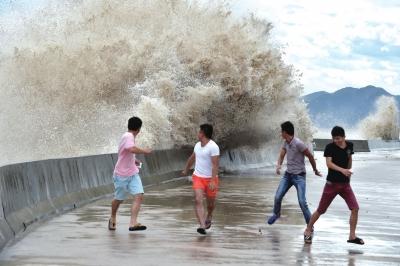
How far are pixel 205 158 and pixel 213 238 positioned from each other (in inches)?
54.7

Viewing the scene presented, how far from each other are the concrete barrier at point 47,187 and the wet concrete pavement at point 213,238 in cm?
27

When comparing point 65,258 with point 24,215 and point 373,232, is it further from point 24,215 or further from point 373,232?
point 373,232

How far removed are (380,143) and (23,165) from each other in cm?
6455

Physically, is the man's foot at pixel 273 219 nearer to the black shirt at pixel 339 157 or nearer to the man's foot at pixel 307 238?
the man's foot at pixel 307 238

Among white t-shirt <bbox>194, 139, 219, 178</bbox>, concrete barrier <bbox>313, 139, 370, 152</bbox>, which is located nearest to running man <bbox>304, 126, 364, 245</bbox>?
white t-shirt <bbox>194, 139, 219, 178</bbox>

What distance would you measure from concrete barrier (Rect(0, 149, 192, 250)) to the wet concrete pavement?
27cm

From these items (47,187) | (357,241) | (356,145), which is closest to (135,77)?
(47,187)

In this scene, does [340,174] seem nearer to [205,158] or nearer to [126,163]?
[205,158]

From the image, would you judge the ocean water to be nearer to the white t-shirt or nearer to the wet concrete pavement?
the wet concrete pavement

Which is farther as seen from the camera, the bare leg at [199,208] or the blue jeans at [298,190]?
the blue jeans at [298,190]

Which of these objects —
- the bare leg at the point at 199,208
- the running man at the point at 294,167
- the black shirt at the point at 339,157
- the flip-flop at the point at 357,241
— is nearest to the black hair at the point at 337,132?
the black shirt at the point at 339,157

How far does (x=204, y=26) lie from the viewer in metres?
A: 36.4

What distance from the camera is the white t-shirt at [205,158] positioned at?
13.9m

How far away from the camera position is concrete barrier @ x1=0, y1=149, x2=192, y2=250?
12758 millimetres
